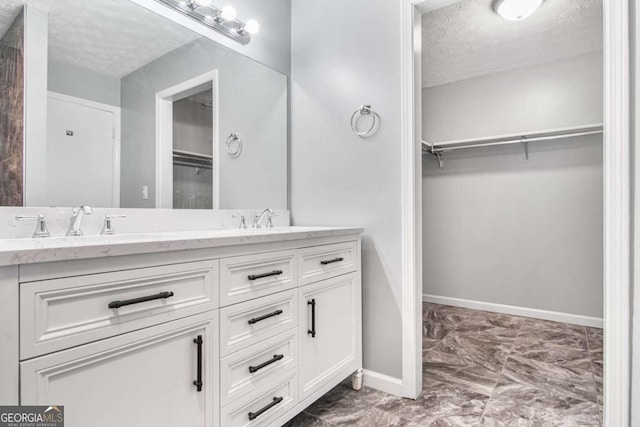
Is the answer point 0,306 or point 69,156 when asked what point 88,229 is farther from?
point 0,306

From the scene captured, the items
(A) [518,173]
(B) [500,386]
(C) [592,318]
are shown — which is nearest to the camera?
(B) [500,386]

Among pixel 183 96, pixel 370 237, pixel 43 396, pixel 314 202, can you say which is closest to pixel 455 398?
pixel 370 237

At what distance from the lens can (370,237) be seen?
2.01 m

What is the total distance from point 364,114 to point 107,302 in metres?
1.59

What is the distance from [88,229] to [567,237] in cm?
356

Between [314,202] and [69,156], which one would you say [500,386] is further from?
[69,156]

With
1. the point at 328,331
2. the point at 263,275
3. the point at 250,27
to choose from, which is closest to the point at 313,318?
the point at 328,331

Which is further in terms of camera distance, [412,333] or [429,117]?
[429,117]

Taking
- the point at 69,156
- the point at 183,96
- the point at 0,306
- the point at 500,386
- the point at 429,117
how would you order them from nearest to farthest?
1. the point at 0,306
2. the point at 69,156
3. the point at 183,96
4. the point at 500,386
5. the point at 429,117

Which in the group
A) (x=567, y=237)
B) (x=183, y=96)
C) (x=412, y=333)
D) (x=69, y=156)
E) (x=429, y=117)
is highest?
(x=429, y=117)

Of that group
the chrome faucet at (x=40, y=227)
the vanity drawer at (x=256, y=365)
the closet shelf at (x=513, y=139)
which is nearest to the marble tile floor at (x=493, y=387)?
the vanity drawer at (x=256, y=365)

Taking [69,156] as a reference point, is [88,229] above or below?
below

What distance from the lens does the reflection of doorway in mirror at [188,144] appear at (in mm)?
1684

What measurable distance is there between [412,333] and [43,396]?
1.57 meters
